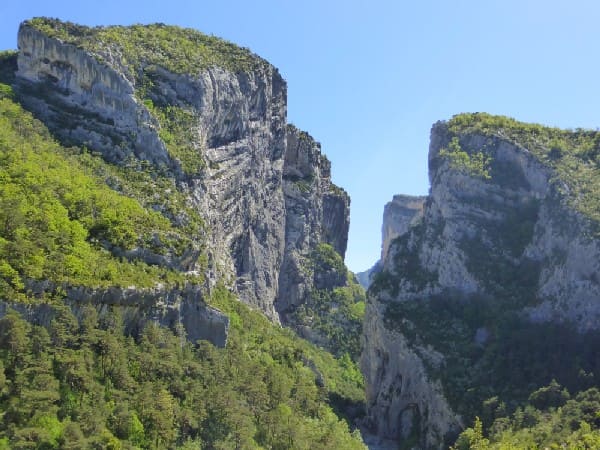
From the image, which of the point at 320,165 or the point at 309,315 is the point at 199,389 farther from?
the point at 320,165

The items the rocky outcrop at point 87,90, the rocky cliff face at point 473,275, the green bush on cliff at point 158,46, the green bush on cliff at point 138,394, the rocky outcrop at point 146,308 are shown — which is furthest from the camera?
the green bush on cliff at point 158,46

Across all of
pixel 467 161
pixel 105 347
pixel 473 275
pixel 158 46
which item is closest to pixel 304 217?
pixel 467 161

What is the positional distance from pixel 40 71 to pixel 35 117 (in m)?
10.1

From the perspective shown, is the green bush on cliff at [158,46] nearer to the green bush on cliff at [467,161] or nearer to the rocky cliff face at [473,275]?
the green bush on cliff at [467,161]

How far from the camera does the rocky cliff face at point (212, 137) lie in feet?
251

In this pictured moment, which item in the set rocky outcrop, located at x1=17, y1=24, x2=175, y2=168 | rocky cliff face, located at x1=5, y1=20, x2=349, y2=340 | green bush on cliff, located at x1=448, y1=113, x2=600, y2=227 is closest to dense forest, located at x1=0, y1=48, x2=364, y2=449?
rocky cliff face, located at x1=5, y1=20, x2=349, y2=340

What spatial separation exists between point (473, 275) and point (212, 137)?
4464 centimetres

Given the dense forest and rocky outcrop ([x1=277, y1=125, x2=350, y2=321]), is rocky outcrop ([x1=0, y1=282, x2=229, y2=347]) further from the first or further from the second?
rocky outcrop ([x1=277, y1=125, x2=350, y2=321])

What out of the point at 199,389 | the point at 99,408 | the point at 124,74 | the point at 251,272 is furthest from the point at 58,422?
the point at 251,272

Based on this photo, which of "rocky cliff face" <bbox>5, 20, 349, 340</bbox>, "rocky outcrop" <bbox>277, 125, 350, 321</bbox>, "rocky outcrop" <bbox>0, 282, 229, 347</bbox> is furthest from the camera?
"rocky outcrop" <bbox>277, 125, 350, 321</bbox>

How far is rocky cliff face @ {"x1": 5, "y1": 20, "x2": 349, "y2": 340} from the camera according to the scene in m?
76.4

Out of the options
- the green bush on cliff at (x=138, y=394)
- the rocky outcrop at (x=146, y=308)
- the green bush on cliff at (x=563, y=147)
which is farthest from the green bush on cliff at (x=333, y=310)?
the rocky outcrop at (x=146, y=308)

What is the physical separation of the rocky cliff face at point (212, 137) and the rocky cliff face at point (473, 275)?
24.4 m

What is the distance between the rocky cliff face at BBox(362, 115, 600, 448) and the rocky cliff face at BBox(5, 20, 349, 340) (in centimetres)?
2444
